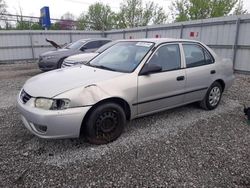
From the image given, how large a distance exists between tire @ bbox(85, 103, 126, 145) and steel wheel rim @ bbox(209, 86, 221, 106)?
2.28m

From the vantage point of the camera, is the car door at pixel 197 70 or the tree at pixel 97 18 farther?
the tree at pixel 97 18

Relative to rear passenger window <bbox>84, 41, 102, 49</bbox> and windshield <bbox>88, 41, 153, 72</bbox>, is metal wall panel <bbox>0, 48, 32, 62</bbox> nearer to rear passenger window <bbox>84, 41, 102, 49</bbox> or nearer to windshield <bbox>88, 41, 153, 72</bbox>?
rear passenger window <bbox>84, 41, 102, 49</bbox>

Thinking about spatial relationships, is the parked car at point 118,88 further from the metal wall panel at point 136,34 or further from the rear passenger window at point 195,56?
the metal wall panel at point 136,34

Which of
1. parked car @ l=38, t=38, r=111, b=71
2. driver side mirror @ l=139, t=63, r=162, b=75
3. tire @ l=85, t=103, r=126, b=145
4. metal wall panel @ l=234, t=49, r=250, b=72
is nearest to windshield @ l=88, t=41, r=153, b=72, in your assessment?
driver side mirror @ l=139, t=63, r=162, b=75

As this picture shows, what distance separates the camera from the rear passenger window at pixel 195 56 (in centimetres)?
400

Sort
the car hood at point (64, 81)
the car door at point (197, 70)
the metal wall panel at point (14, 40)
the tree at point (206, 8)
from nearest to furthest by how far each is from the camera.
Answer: the car hood at point (64, 81), the car door at point (197, 70), the metal wall panel at point (14, 40), the tree at point (206, 8)

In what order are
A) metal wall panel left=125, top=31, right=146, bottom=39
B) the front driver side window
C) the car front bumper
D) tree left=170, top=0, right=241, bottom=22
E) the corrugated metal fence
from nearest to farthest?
the car front bumper → the front driver side window → the corrugated metal fence → metal wall panel left=125, top=31, right=146, bottom=39 → tree left=170, top=0, right=241, bottom=22

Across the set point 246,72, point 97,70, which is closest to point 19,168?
point 97,70

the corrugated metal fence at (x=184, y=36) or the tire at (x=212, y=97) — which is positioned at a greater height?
the corrugated metal fence at (x=184, y=36)

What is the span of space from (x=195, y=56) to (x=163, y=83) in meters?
1.17

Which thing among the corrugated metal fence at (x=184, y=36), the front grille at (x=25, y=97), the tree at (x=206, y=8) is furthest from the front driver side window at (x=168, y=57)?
the tree at (x=206, y=8)

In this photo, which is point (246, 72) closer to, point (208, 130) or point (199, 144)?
point (208, 130)

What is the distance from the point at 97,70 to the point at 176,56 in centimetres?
149

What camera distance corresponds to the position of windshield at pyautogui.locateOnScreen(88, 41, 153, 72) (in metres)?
3.44
